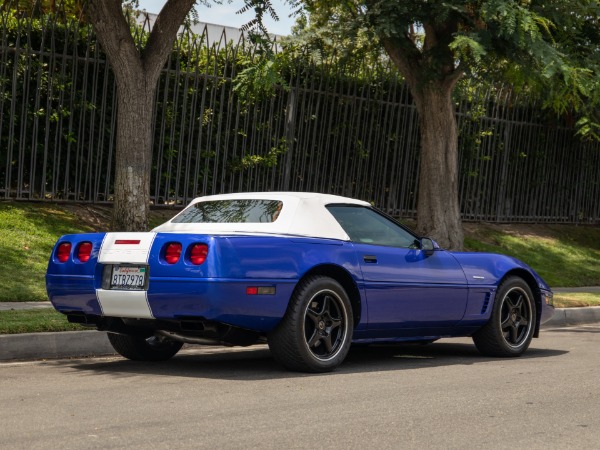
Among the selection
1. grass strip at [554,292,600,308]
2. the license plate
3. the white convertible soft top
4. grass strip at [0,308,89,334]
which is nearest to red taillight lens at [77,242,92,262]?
the license plate

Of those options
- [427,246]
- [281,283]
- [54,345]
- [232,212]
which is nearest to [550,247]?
[427,246]

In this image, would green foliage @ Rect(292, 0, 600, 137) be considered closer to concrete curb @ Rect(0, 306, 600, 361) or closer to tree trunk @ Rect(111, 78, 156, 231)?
tree trunk @ Rect(111, 78, 156, 231)

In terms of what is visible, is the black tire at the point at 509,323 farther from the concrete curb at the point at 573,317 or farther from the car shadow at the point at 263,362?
the concrete curb at the point at 573,317

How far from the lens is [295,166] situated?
1831 cm

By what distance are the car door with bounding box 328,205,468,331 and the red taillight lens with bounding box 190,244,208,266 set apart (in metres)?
1.47

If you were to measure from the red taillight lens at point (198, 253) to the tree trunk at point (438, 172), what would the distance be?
9376mm

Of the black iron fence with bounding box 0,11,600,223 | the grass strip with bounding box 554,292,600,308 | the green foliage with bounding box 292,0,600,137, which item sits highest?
the green foliage with bounding box 292,0,600,137

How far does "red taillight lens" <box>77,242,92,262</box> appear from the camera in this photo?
8281 mm

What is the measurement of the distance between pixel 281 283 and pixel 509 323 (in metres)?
2.91

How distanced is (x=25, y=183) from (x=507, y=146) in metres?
11.0

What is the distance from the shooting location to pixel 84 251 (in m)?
8.34

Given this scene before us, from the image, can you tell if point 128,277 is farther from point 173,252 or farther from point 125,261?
point 173,252

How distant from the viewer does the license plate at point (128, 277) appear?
309 inches

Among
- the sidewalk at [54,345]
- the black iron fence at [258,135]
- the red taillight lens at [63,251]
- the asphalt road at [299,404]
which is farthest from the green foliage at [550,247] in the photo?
the red taillight lens at [63,251]
